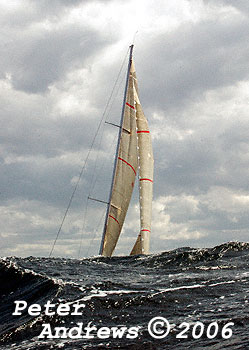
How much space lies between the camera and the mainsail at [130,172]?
31.7m

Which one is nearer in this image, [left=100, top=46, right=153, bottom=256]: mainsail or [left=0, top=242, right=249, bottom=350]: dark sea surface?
[left=0, top=242, right=249, bottom=350]: dark sea surface

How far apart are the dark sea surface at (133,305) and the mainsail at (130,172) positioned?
47.9ft

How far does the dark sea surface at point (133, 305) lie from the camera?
758cm

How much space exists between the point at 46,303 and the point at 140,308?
2.43 metres

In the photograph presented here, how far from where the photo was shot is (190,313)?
9.28 meters

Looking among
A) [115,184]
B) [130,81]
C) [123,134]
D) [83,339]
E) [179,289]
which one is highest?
[130,81]

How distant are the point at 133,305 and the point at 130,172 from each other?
2259 cm

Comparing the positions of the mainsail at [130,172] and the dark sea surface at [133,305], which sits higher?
the mainsail at [130,172]

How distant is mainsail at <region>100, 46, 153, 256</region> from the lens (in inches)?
1248

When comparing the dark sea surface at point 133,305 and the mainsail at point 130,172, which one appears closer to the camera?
the dark sea surface at point 133,305

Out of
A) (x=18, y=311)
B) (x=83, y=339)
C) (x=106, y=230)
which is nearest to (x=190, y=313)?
(x=83, y=339)

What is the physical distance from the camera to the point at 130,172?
32562 millimetres

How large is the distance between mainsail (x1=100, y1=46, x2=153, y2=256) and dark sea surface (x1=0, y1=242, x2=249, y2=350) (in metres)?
14.6

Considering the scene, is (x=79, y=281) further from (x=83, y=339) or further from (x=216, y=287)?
(x=83, y=339)
